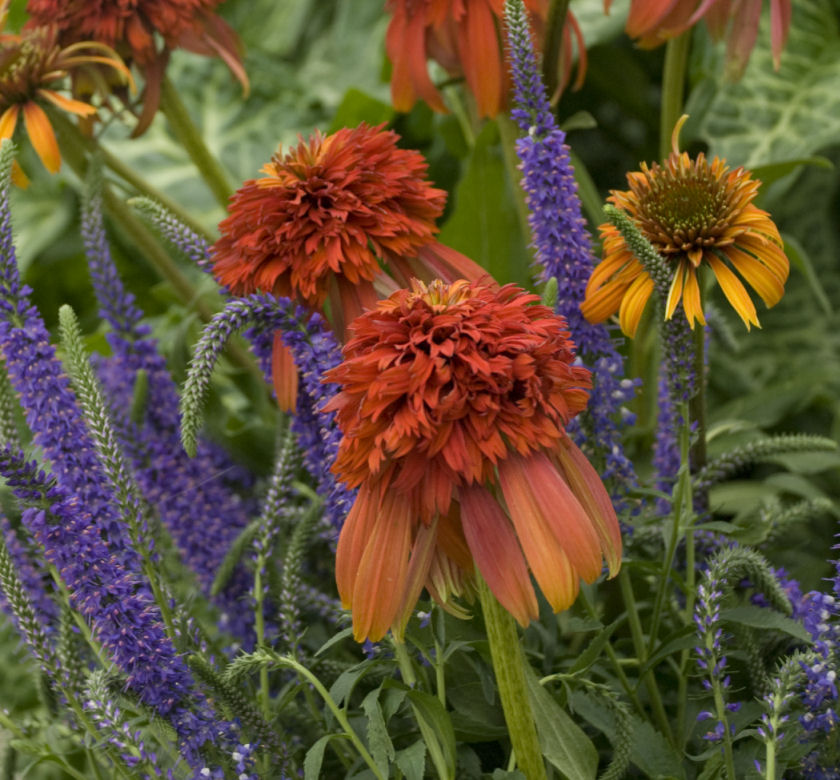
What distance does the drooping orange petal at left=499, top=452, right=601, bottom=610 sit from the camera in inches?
11.3

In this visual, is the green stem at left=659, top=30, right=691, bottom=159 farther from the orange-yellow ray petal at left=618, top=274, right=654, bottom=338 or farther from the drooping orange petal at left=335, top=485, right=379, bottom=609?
the drooping orange petal at left=335, top=485, right=379, bottom=609

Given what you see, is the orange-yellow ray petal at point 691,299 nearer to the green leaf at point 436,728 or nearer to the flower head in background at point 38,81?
the green leaf at point 436,728

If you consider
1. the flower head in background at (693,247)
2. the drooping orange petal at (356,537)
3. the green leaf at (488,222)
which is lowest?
the drooping orange petal at (356,537)

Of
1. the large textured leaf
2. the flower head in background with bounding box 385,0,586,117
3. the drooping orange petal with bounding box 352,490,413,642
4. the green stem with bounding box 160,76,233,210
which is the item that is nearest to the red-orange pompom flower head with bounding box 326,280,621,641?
the drooping orange petal with bounding box 352,490,413,642

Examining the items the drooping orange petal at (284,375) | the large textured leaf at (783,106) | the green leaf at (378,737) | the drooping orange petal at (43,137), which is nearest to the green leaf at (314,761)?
the green leaf at (378,737)

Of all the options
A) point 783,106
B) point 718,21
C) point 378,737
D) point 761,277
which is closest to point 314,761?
point 378,737

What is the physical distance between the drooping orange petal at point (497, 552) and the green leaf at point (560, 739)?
59 millimetres

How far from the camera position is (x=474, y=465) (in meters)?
0.29

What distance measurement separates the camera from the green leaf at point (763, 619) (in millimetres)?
374

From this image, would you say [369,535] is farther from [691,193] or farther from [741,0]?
[741,0]

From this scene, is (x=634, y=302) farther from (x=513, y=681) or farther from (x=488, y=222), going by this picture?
(x=488, y=222)

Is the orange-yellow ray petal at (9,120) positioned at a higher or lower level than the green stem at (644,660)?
higher

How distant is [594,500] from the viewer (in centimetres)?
31

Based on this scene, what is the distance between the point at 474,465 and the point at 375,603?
0.05 m
